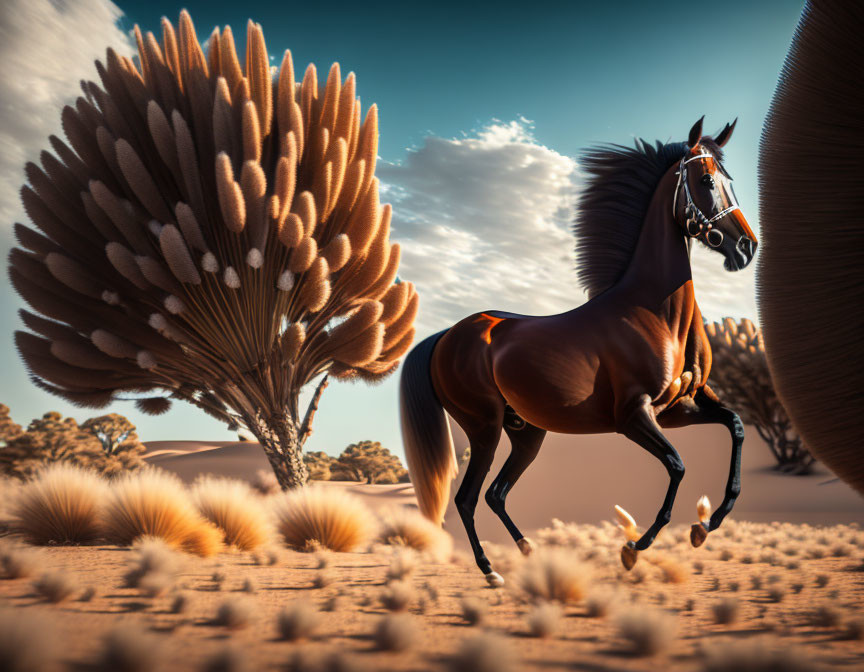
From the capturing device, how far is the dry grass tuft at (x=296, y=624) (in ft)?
7.63

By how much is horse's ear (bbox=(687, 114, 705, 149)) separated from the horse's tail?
2532 millimetres

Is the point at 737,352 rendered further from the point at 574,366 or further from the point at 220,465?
the point at 220,465

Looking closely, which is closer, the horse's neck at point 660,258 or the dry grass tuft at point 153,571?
the dry grass tuft at point 153,571

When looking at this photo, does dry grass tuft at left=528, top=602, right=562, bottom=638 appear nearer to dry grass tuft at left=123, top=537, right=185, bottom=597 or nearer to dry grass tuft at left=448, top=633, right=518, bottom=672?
dry grass tuft at left=448, top=633, right=518, bottom=672

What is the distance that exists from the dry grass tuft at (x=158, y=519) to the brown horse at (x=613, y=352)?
6.43 feet

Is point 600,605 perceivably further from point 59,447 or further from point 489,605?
point 59,447

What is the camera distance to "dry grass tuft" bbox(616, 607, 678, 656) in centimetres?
219

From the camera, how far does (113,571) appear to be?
379cm

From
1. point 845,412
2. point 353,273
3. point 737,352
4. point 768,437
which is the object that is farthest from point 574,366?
point 768,437

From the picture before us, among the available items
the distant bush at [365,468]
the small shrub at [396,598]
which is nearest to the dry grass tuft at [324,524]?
the small shrub at [396,598]

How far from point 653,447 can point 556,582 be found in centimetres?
104

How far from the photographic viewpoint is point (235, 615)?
248 centimetres

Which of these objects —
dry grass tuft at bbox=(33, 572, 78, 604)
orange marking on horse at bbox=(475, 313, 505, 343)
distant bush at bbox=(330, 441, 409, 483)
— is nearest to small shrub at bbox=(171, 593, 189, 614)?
dry grass tuft at bbox=(33, 572, 78, 604)

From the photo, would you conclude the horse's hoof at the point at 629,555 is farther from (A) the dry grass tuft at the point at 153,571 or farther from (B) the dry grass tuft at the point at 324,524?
(B) the dry grass tuft at the point at 324,524
